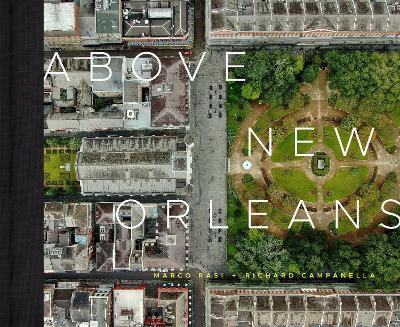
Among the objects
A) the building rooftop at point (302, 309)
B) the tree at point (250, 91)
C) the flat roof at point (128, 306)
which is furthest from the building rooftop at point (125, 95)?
the building rooftop at point (302, 309)

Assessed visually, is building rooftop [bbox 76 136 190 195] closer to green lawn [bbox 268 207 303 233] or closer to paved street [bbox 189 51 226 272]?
paved street [bbox 189 51 226 272]

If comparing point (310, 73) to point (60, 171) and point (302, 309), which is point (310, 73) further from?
point (60, 171)

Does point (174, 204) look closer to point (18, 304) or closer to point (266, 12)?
point (266, 12)

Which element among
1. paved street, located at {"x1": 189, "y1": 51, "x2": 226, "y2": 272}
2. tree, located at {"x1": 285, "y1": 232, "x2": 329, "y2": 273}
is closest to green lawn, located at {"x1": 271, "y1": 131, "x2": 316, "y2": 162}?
paved street, located at {"x1": 189, "y1": 51, "x2": 226, "y2": 272}

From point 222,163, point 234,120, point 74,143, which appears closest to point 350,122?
point 234,120

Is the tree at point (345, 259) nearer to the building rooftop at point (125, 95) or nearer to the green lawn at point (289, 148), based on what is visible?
the green lawn at point (289, 148)

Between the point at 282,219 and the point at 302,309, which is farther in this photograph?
the point at 282,219
